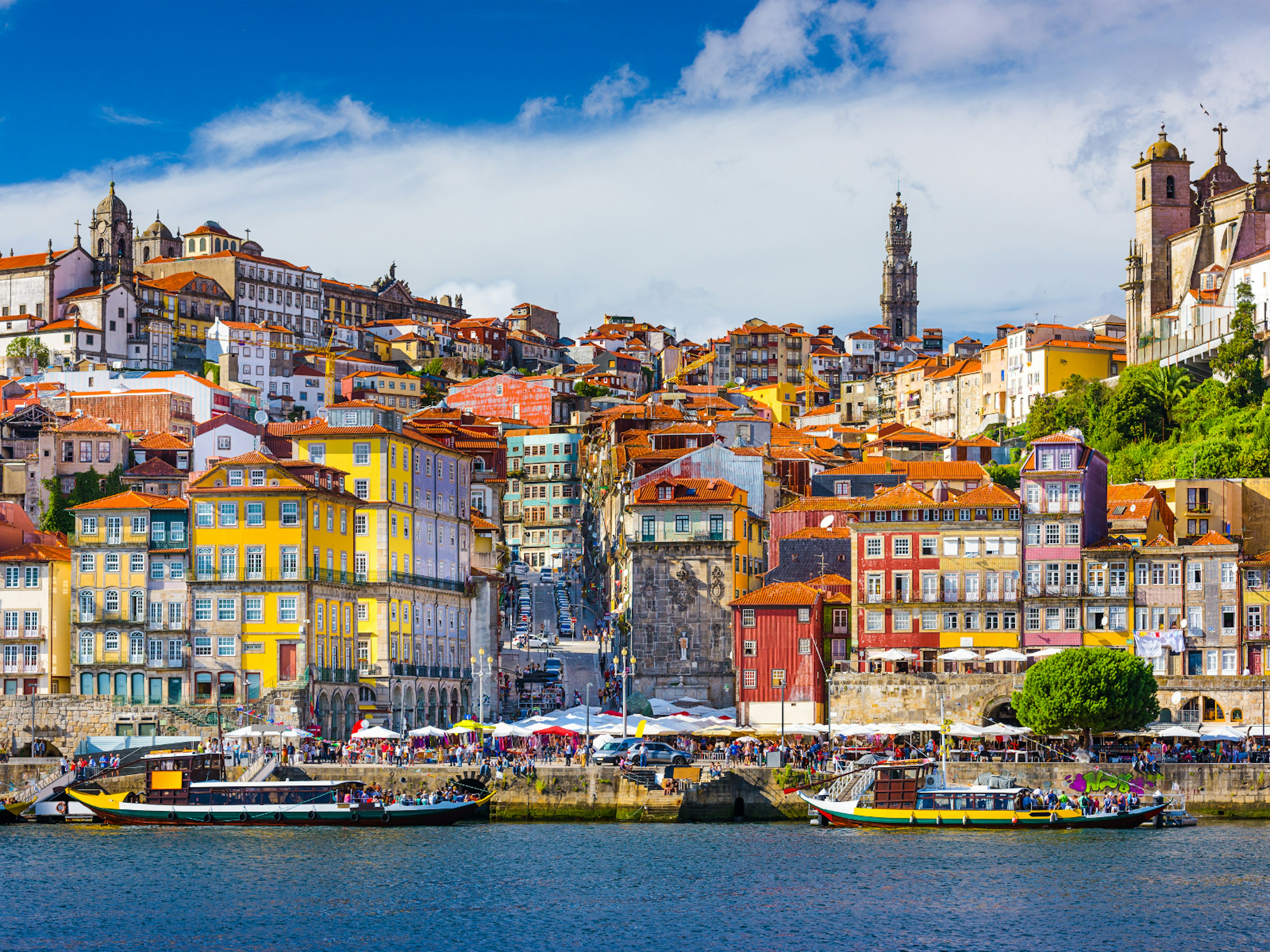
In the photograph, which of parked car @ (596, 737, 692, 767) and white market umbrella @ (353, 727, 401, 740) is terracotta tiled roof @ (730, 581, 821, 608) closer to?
parked car @ (596, 737, 692, 767)

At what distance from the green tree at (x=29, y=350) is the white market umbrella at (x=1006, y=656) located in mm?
94468

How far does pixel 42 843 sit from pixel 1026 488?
140 feet

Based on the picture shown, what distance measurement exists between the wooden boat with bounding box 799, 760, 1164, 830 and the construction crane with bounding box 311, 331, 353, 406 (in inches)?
3974

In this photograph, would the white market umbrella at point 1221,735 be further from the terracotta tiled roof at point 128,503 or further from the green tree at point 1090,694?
the terracotta tiled roof at point 128,503

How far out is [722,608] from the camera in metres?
88.6

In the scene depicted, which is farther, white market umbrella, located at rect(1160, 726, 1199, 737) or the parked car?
white market umbrella, located at rect(1160, 726, 1199, 737)

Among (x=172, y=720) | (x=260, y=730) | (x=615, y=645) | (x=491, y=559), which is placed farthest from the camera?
(x=491, y=559)

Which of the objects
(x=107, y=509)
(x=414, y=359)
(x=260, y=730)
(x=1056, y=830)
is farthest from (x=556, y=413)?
(x=1056, y=830)

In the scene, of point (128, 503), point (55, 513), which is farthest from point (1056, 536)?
point (55, 513)

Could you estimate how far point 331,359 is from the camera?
172000 mm

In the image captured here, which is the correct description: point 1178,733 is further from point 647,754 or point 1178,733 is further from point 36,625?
point 36,625

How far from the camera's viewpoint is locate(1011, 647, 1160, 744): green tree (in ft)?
241

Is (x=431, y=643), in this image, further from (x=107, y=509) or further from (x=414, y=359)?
(x=414, y=359)

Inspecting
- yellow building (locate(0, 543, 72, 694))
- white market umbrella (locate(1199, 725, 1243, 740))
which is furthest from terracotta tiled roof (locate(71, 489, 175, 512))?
white market umbrella (locate(1199, 725, 1243, 740))
